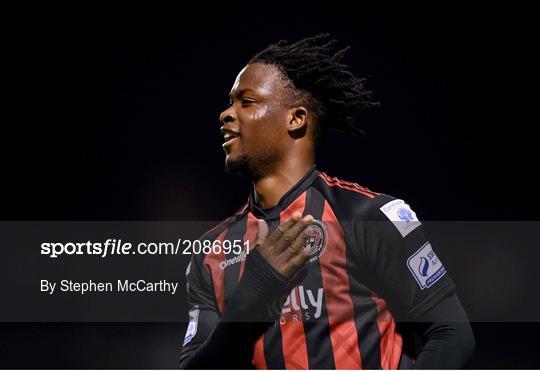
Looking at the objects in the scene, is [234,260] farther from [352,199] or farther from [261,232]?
[352,199]

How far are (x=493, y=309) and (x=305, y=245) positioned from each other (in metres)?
3.85

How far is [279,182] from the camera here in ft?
8.40

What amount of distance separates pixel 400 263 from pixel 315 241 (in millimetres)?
286

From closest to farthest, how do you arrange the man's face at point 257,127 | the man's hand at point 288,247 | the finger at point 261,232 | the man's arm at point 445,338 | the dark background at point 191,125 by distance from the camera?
the man's arm at point 445,338 < the man's hand at point 288,247 < the finger at point 261,232 < the man's face at point 257,127 < the dark background at point 191,125

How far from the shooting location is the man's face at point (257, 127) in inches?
99.9

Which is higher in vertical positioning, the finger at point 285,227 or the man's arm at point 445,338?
the finger at point 285,227

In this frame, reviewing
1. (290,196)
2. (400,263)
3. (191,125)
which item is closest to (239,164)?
(290,196)

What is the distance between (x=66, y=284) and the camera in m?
5.02

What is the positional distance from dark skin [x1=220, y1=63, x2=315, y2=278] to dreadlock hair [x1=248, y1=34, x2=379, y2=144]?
0.13 ft

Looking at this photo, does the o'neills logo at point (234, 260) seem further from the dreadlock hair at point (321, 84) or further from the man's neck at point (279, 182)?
the dreadlock hair at point (321, 84)

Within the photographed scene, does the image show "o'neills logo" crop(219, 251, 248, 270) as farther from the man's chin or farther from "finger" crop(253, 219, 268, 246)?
the man's chin

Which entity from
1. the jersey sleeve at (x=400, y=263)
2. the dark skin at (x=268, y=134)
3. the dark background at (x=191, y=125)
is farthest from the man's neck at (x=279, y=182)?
the dark background at (x=191, y=125)

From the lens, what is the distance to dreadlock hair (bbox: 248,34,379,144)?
2.62 metres

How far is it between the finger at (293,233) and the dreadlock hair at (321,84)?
425 mm
